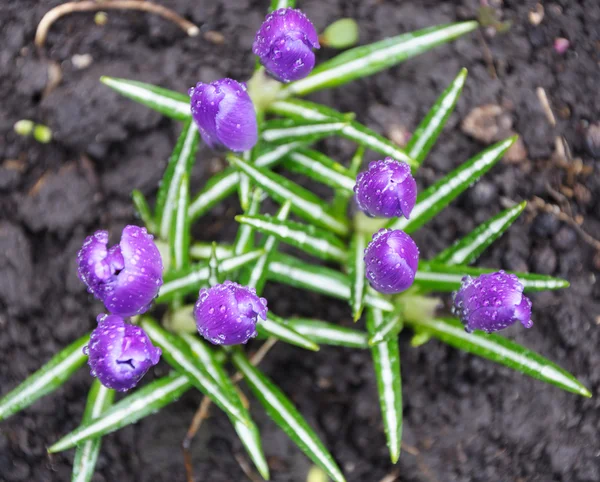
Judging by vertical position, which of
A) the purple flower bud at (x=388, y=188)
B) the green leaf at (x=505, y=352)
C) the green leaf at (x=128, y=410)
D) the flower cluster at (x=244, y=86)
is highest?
the flower cluster at (x=244, y=86)

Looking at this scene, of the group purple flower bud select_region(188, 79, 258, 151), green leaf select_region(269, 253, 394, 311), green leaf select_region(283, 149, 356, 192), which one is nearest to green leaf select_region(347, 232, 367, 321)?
green leaf select_region(269, 253, 394, 311)

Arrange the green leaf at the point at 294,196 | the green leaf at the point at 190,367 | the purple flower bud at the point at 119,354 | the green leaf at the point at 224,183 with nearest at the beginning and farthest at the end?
the purple flower bud at the point at 119,354 → the green leaf at the point at 190,367 → the green leaf at the point at 294,196 → the green leaf at the point at 224,183

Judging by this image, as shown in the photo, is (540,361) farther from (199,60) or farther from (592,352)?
(199,60)

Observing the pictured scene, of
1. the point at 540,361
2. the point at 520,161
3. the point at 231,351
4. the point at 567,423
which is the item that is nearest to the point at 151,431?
the point at 231,351

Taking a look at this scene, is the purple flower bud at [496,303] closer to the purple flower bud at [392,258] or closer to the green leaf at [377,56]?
the purple flower bud at [392,258]

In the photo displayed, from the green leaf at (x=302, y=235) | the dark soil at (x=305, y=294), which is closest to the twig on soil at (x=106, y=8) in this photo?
the dark soil at (x=305, y=294)
